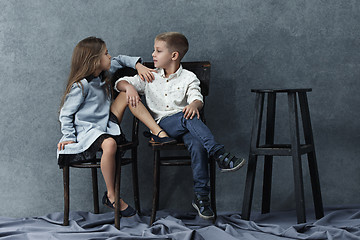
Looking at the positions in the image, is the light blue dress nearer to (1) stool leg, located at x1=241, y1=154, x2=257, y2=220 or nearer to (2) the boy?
(2) the boy

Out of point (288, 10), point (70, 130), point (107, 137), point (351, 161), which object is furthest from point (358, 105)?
point (70, 130)

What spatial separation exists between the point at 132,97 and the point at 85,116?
28 cm

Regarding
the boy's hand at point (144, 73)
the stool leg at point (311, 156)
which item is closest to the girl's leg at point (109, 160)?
the boy's hand at point (144, 73)

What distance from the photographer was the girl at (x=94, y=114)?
93.4 inches

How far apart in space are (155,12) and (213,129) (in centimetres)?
82

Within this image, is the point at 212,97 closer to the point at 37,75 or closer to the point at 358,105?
the point at 358,105

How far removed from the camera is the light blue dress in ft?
7.83

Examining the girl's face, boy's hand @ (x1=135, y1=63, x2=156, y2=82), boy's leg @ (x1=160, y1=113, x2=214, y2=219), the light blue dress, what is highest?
the girl's face

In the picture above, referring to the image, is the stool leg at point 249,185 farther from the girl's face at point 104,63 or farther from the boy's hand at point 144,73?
the girl's face at point 104,63

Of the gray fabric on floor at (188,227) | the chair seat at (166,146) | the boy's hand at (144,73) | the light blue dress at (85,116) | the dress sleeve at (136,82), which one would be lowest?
the gray fabric on floor at (188,227)

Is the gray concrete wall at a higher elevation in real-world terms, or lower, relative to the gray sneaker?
higher

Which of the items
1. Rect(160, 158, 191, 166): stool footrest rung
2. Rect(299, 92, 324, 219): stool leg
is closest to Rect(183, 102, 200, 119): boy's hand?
Rect(160, 158, 191, 166): stool footrest rung

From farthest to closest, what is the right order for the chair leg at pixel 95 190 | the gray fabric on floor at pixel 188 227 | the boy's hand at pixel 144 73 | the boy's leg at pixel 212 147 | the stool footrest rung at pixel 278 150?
the chair leg at pixel 95 190 → the boy's hand at pixel 144 73 → the stool footrest rung at pixel 278 150 → the boy's leg at pixel 212 147 → the gray fabric on floor at pixel 188 227

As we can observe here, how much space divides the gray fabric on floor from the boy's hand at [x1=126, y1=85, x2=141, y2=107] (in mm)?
660
